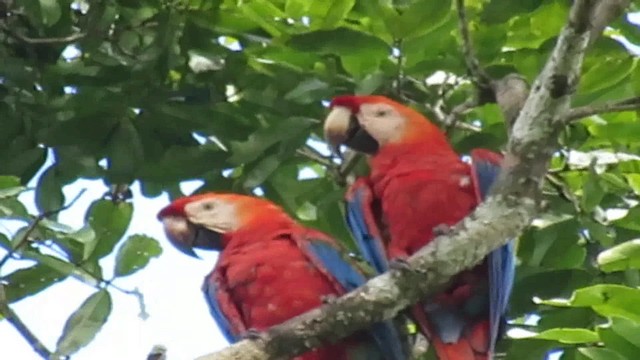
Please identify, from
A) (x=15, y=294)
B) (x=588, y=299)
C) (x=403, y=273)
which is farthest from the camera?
(x=15, y=294)

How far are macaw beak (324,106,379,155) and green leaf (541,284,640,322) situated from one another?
2.57ft

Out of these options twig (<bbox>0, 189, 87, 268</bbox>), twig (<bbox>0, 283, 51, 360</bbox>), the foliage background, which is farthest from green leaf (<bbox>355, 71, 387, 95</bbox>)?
twig (<bbox>0, 283, 51, 360</bbox>)

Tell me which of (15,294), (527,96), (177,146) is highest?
(527,96)

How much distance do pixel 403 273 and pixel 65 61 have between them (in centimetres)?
135

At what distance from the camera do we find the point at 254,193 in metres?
3.53

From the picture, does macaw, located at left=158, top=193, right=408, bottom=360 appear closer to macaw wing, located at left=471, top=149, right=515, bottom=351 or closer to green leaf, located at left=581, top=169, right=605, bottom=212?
macaw wing, located at left=471, top=149, right=515, bottom=351

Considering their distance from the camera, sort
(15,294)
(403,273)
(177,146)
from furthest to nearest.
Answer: (177,146) → (15,294) → (403,273)

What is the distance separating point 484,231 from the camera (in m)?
2.52

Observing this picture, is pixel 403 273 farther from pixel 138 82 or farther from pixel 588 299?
pixel 138 82

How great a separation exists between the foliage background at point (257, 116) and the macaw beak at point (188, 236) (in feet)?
0.31

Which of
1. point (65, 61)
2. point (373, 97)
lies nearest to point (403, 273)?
point (373, 97)

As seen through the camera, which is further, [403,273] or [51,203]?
[51,203]

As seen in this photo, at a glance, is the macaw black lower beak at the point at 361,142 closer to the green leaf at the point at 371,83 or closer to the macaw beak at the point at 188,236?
the green leaf at the point at 371,83

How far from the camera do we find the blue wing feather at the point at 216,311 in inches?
121
